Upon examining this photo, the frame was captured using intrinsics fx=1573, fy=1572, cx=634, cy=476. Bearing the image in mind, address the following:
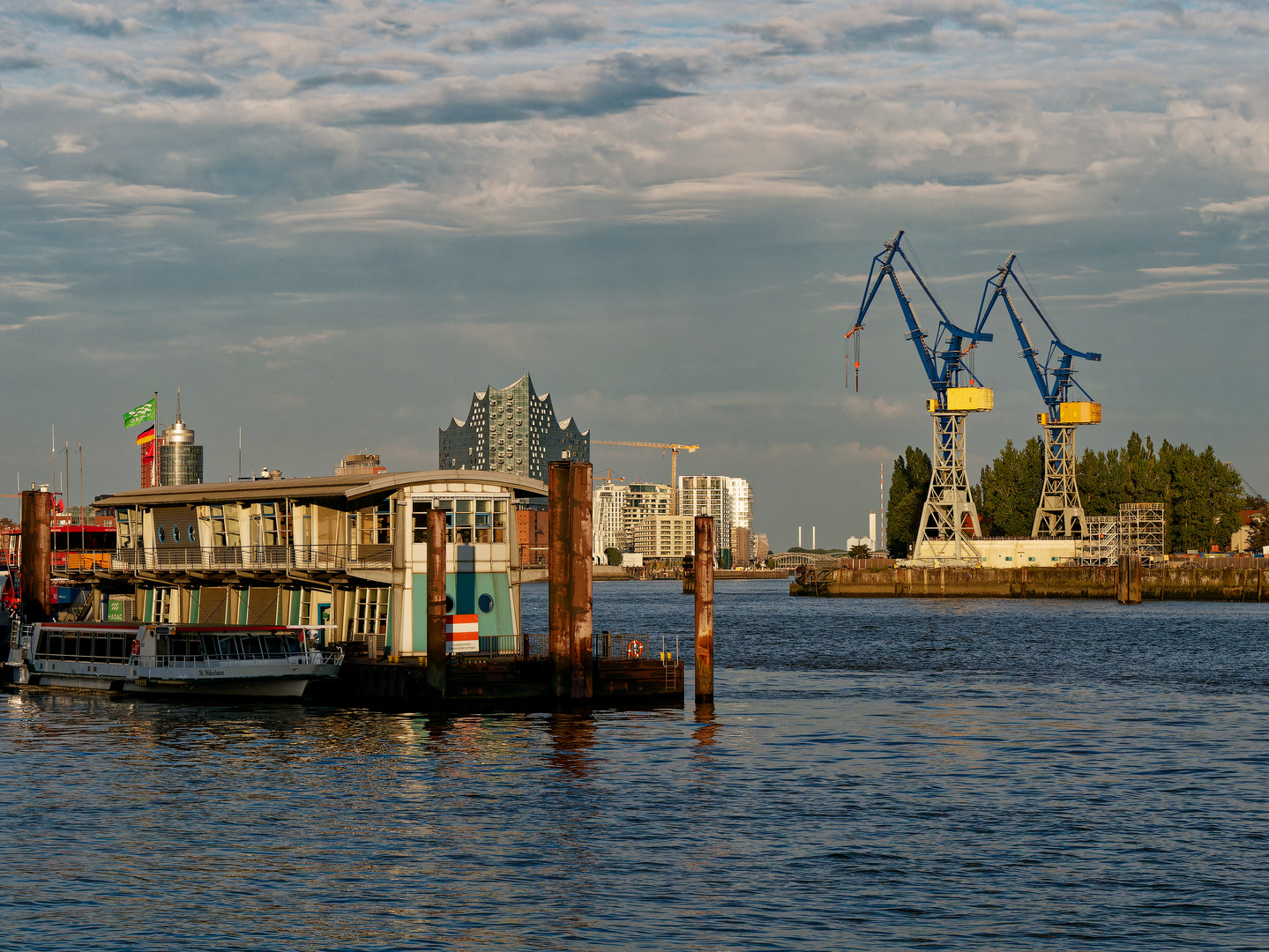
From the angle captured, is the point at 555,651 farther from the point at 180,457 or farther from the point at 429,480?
the point at 180,457

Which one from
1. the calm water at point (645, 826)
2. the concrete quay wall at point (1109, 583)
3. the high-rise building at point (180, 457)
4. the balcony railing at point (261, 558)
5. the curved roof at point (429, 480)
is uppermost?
the high-rise building at point (180, 457)

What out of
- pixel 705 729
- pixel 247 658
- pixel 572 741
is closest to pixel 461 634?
pixel 247 658

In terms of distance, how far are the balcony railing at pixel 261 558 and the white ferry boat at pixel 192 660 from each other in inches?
115

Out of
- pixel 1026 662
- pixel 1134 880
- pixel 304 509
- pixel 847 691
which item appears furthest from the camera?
pixel 1026 662

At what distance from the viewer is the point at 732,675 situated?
76125 millimetres

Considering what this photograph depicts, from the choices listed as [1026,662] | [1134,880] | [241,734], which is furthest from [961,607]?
Result: [1134,880]

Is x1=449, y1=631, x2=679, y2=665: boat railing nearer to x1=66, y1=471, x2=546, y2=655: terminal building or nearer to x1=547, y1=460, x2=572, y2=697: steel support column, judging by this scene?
x1=66, y1=471, x2=546, y2=655: terminal building

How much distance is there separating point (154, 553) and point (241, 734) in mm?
20106

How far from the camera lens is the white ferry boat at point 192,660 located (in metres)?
55.8

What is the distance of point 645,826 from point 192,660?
27.6 meters

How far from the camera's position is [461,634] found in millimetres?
55469

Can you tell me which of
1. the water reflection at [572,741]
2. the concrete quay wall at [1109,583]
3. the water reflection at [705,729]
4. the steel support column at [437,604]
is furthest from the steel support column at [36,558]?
the concrete quay wall at [1109,583]

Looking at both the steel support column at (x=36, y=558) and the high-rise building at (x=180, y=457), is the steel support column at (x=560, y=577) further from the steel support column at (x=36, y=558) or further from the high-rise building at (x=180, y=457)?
the high-rise building at (x=180, y=457)

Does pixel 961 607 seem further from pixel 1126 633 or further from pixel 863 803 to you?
pixel 863 803
